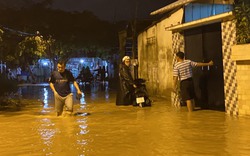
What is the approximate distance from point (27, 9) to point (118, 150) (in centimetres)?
1902

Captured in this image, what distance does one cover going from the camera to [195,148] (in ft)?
21.9

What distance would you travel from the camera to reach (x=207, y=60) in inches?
463

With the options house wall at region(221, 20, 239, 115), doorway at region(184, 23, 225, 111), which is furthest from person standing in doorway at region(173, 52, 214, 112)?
house wall at region(221, 20, 239, 115)

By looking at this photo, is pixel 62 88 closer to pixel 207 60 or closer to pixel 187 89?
pixel 187 89

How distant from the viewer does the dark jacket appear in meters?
13.2

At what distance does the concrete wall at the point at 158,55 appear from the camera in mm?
15180

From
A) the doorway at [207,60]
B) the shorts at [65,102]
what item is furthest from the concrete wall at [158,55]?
the shorts at [65,102]

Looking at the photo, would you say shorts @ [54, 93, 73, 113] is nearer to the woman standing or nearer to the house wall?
the woman standing

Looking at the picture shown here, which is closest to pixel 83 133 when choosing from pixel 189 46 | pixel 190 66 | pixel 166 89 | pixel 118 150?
pixel 118 150

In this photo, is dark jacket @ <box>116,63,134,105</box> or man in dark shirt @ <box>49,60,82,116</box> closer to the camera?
man in dark shirt @ <box>49,60,82,116</box>

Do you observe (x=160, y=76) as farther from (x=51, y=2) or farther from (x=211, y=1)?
(x=51, y=2)

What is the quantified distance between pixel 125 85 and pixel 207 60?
3118 millimetres

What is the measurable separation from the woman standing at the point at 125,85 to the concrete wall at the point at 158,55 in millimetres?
2233

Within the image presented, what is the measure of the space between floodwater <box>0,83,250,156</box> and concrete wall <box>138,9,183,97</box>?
12.2 ft
